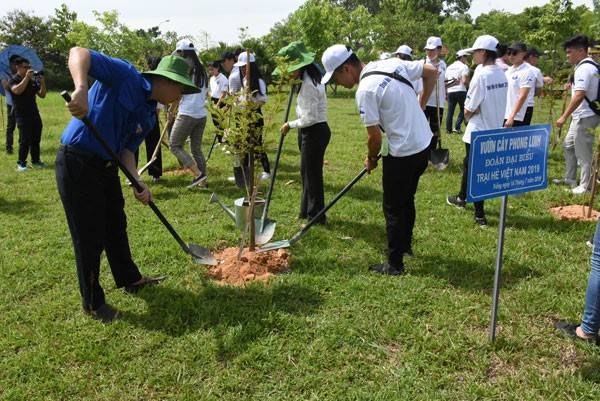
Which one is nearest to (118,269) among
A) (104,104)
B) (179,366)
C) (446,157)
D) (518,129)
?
(179,366)

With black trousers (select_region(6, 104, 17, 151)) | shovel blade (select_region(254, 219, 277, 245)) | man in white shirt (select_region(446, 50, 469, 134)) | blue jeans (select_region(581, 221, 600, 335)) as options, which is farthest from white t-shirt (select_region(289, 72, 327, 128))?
man in white shirt (select_region(446, 50, 469, 134))

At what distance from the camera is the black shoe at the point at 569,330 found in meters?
2.85

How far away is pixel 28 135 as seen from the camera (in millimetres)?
7820

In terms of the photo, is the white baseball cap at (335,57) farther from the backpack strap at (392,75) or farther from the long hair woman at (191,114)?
the long hair woman at (191,114)

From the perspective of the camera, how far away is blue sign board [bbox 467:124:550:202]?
2541 mm

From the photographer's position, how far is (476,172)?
2.55m

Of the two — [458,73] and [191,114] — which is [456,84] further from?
[191,114]

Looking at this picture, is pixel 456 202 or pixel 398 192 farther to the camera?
pixel 456 202

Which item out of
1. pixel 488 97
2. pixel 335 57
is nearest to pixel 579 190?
pixel 488 97

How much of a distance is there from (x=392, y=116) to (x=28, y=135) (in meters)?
7.03

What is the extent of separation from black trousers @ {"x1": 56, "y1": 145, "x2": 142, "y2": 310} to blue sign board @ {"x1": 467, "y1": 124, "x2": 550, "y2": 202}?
2369 mm

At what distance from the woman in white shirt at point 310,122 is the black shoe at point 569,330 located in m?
2.62

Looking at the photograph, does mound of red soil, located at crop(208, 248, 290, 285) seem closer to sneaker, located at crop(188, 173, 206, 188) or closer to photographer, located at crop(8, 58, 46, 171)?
sneaker, located at crop(188, 173, 206, 188)

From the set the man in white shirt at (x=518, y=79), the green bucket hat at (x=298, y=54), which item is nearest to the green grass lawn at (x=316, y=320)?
the green bucket hat at (x=298, y=54)
